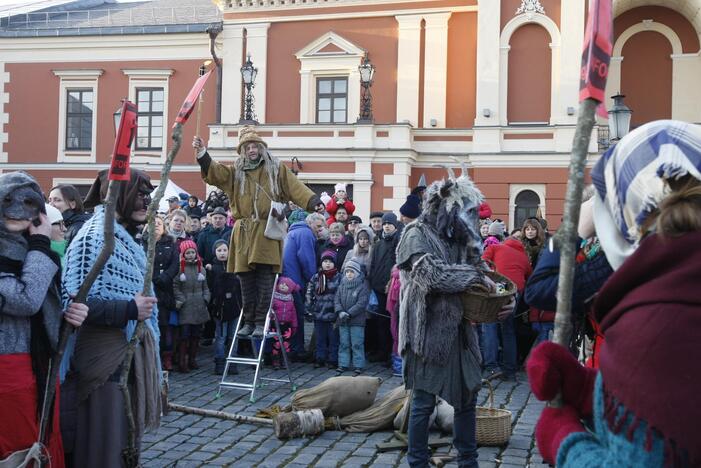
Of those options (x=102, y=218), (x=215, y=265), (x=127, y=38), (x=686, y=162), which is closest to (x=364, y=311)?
(x=215, y=265)

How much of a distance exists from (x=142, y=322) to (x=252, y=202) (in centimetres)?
301

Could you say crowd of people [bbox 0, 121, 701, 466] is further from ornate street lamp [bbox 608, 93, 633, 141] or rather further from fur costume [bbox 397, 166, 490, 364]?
ornate street lamp [bbox 608, 93, 633, 141]

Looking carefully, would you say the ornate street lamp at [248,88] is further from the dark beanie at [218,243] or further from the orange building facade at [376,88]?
the dark beanie at [218,243]

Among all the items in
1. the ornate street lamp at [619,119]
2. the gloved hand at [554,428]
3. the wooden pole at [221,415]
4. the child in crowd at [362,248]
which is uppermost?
the ornate street lamp at [619,119]

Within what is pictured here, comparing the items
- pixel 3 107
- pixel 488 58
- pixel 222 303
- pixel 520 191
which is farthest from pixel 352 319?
pixel 3 107

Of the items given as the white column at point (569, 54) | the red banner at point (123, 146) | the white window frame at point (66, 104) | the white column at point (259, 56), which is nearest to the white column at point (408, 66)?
the white column at point (569, 54)

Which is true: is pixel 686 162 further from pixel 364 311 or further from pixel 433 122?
pixel 433 122

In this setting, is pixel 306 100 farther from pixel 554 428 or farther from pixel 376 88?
pixel 554 428

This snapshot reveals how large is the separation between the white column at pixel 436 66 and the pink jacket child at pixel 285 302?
15.8 metres

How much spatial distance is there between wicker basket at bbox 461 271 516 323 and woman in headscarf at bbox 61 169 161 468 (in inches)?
72.5

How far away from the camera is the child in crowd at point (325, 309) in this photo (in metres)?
9.25

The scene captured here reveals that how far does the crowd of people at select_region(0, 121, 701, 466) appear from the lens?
5.72ft

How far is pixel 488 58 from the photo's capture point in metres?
22.7

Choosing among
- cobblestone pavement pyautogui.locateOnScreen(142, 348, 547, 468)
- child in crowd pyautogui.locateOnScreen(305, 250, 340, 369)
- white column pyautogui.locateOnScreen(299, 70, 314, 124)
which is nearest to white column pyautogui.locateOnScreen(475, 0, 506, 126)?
white column pyautogui.locateOnScreen(299, 70, 314, 124)
